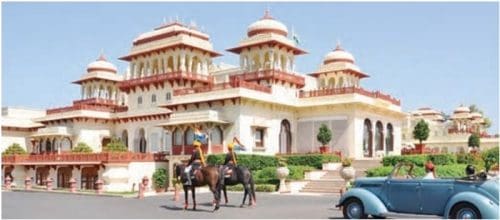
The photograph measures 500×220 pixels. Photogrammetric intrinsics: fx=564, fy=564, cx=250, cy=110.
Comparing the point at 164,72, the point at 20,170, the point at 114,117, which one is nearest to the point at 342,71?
the point at 164,72

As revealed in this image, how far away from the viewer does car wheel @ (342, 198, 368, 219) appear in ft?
36.9

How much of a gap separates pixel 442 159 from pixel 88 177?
1859 centimetres

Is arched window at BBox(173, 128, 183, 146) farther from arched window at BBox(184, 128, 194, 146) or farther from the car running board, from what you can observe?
the car running board

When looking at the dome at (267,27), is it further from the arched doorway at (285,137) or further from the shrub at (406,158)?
the shrub at (406,158)

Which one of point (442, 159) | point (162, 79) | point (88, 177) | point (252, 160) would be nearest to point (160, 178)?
point (88, 177)

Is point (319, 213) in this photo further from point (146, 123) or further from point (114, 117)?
point (114, 117)

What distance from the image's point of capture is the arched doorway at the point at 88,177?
101 ft

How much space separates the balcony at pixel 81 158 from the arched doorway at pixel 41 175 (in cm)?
76

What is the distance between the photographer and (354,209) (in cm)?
1140

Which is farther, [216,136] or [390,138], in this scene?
[390,138]

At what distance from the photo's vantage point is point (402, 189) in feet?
35.3

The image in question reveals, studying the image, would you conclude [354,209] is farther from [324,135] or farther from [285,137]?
[285,137]

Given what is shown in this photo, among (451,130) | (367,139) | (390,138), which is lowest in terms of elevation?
(367,139)

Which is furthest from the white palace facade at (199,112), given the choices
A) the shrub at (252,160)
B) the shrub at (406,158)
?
the shrub at (406,158)
